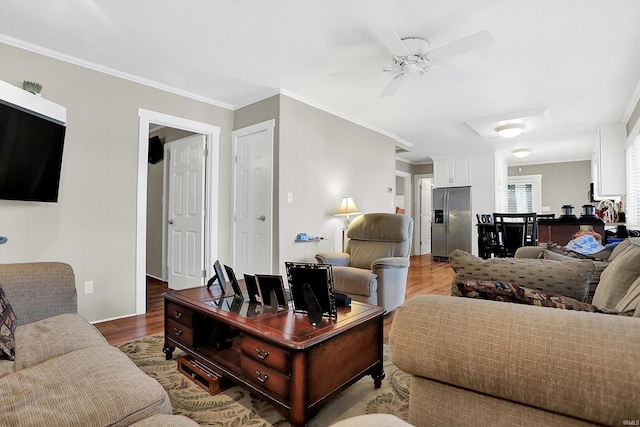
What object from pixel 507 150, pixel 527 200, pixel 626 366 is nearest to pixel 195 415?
pixel 626 366

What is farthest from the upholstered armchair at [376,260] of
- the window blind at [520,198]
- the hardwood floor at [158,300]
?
the window blind at [520,198]

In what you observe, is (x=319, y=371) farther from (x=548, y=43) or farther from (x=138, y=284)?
(x=548, y=43)

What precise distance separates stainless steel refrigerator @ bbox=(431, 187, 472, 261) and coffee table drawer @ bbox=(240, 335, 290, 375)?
20.6 ft

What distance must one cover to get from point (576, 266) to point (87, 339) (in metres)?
2.05

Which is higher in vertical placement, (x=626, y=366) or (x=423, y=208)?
(x=423, y=208)

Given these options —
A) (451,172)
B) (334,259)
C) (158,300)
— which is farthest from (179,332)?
(451,172)

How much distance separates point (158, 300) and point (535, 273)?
3933 mm

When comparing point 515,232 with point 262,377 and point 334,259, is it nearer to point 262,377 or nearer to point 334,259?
point 334,259

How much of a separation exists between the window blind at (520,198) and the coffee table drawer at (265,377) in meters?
9.09

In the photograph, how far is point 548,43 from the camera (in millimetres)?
2770

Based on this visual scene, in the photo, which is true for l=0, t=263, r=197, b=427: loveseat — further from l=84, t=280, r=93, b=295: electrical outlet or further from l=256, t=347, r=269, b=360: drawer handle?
l=84, t=280, r=93, b=295: electrical outlet

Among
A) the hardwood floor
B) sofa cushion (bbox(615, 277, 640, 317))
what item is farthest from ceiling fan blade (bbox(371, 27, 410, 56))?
the hardwood floor

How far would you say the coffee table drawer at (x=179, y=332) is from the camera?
2.05 metres

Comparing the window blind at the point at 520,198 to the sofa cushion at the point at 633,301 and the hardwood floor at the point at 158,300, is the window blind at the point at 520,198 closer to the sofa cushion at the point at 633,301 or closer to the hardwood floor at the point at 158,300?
the hardwood floor at the point at 158,300
